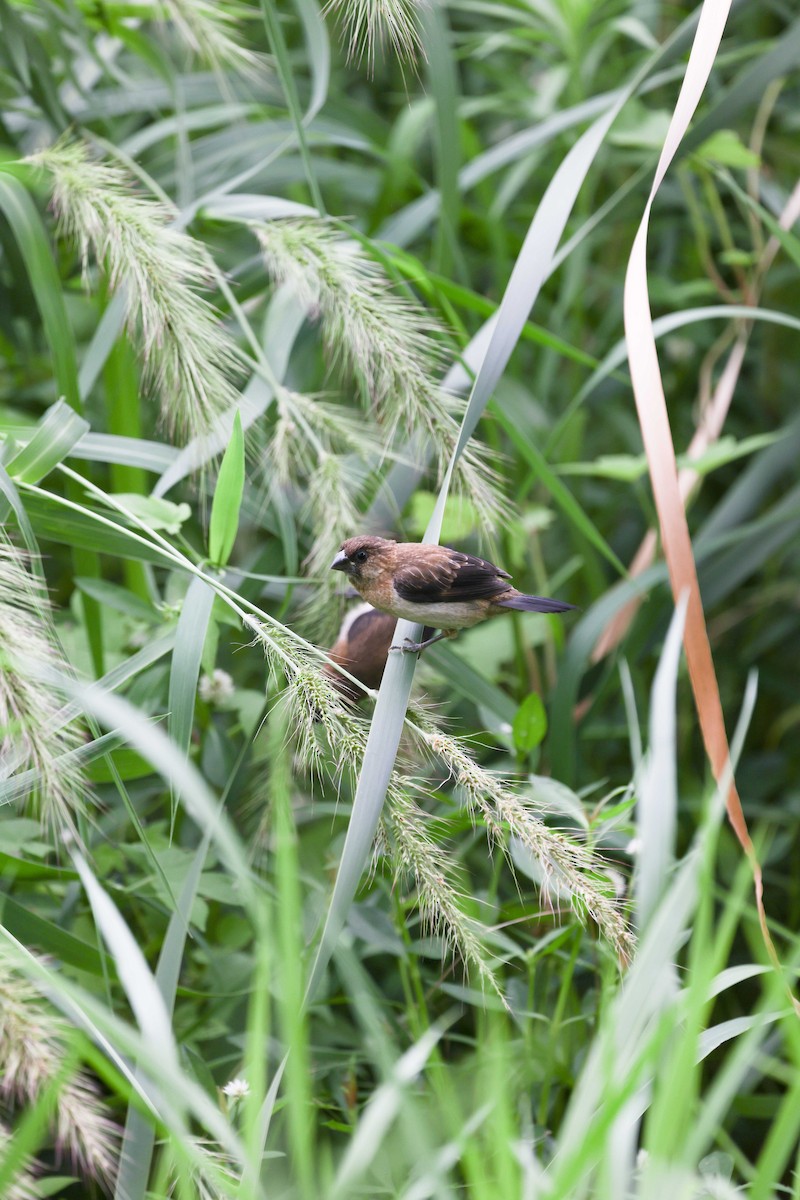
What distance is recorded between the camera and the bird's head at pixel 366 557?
3.76 feet

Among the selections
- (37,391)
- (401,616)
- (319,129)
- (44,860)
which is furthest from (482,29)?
(44,860)

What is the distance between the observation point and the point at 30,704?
887 millimetres

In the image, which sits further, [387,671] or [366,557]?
[366,557]

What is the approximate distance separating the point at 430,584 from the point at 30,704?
0.41 m

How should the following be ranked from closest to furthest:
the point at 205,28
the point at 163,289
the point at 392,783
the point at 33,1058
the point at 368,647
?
the point at 33,1058 → the point at 392,783 → the point at 163,289 → the point at 368,647 → the point at 205,28

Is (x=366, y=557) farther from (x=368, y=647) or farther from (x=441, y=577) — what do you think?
(x=368, y=647)

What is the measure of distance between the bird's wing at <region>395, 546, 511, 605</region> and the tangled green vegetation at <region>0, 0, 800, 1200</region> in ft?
0.14

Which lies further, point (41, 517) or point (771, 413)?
point (771, 413)

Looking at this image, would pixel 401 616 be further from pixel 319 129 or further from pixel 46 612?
pixel 319 129

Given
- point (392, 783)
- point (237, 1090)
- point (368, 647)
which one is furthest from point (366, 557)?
point (237, 1090)

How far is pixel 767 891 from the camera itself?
1.88 m

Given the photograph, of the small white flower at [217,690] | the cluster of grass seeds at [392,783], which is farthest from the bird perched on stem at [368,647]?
the cluster of grass seeds at [392,783]

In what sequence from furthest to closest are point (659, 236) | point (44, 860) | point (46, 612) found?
point (659, 236) < point (44, 860) < point (46, 612)

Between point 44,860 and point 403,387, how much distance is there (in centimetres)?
73
